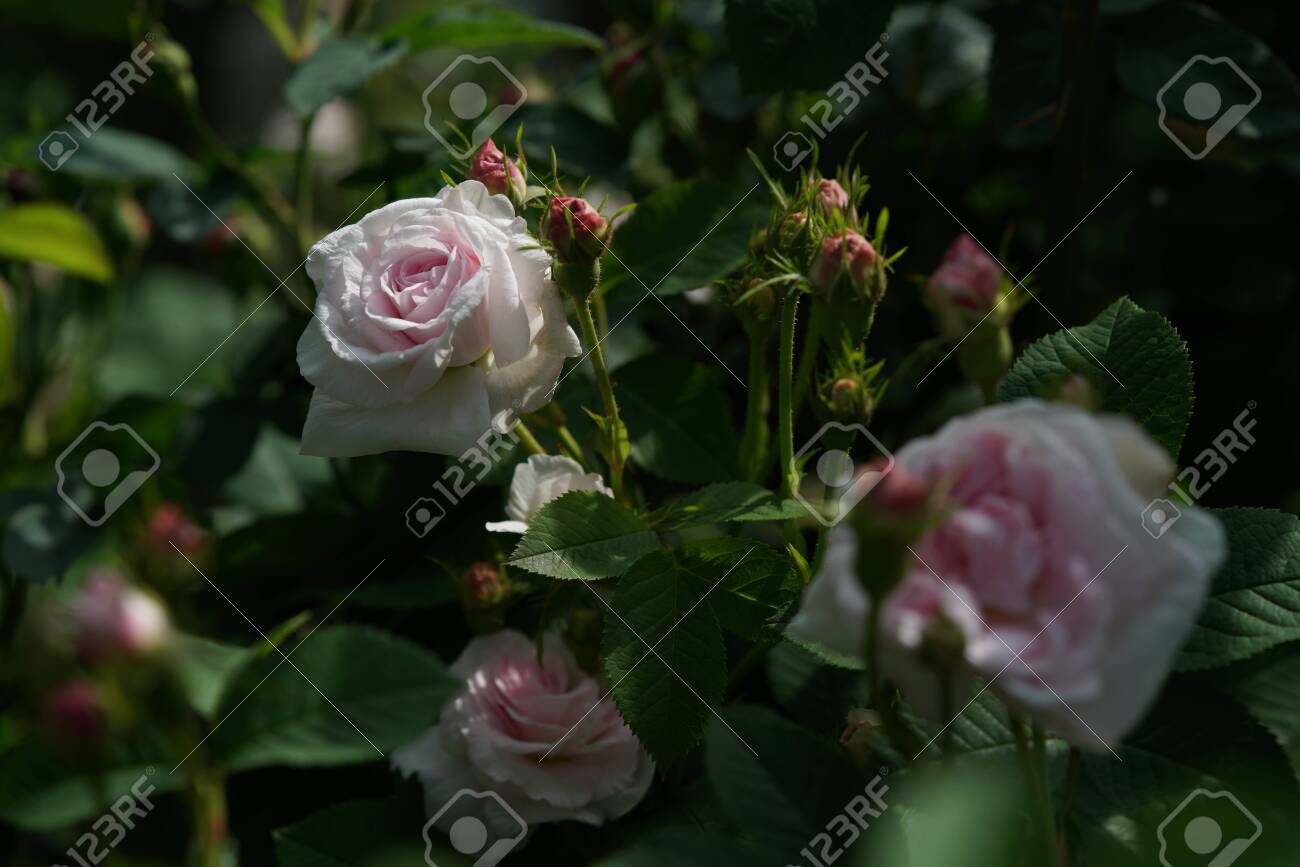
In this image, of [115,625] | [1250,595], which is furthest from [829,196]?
[115,625]

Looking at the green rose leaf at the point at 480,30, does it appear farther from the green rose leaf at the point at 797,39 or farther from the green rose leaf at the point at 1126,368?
the green rose leaf at the point at 1126,368

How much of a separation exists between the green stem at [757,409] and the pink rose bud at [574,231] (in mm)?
101

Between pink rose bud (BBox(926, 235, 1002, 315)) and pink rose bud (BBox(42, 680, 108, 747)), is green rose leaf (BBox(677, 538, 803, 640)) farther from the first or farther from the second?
pink rose bud (BBox(42, 680, 108, 747))

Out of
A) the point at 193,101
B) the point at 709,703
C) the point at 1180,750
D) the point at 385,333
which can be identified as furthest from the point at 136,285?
the point at 1180,750

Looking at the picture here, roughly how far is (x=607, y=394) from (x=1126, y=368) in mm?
238

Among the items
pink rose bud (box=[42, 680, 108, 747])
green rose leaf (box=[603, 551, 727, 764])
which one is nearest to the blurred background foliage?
green rose leaf (box=[603, 551, 727, 764])

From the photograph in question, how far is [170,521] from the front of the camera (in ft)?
1.44

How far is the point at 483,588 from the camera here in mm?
621

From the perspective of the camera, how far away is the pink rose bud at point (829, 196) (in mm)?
549

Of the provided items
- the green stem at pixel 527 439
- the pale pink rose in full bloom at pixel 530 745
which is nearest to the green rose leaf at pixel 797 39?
the green stem at pixel 527 439

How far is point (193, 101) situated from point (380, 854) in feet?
2.09

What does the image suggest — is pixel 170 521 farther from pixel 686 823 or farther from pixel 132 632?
pixel 686 823

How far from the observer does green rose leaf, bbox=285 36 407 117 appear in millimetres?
798

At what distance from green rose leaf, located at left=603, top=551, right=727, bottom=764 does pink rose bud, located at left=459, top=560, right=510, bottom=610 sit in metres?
0.09
